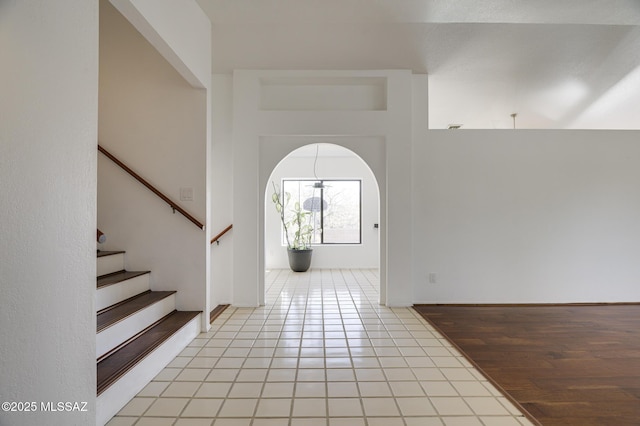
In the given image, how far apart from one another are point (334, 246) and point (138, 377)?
17.0ft

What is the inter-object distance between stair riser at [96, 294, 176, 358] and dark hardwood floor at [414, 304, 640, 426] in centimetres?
263

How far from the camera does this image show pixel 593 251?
4.12 m

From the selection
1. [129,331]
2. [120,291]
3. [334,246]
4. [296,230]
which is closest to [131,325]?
[129,331]

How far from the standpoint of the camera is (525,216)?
13.5ft

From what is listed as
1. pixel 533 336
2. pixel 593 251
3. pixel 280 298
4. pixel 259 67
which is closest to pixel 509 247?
pixel 593 251

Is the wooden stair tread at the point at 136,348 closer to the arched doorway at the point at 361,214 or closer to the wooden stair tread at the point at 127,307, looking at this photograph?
the wooden stair tread at the point at 127,307

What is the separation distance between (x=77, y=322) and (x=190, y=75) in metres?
2.24

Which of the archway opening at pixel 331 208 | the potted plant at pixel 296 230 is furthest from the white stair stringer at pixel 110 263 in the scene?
the archway opening at pixel 331 208

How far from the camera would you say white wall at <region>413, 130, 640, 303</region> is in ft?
13.4

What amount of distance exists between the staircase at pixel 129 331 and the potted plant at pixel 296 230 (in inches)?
139

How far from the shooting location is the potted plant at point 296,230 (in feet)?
21.3

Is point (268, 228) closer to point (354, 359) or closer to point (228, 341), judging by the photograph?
point (228, 341)

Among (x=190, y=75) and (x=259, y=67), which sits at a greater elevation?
(x=259, y=67)

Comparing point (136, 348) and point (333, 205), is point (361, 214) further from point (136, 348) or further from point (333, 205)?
point (136, 348)
